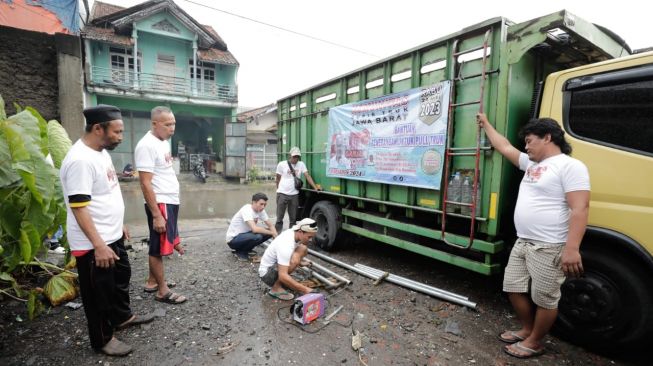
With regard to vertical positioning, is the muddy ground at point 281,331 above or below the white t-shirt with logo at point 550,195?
below

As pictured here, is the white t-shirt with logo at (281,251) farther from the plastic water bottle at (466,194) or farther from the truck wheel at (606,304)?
the truck wheel at (606,304)

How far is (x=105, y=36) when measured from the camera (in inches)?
596

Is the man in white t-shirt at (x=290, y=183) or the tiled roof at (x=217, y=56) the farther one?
the tiled roof at (x=217, y=56)

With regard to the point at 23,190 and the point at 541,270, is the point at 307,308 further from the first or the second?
the point at 23,190

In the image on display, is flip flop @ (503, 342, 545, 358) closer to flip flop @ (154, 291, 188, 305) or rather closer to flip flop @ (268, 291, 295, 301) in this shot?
flip flop @ (268, 291, 295, 301)

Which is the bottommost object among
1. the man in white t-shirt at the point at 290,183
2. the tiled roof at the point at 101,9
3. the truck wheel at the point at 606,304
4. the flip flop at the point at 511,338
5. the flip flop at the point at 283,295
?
the flip flop at the point at 283,295

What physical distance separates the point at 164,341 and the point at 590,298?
11.6 feet

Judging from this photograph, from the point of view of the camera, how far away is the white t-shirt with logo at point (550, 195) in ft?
7.29

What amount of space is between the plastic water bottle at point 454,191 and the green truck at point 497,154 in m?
0.01

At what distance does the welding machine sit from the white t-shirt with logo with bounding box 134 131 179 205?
66.4 inches

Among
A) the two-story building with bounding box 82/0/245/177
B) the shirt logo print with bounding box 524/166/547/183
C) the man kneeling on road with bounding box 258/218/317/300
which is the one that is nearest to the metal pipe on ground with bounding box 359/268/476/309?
the man kneeling on road with bounding box 258/218/317/300

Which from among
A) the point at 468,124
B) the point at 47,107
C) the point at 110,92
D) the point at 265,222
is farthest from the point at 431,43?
the point at 110,92

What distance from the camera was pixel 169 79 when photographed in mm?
17062

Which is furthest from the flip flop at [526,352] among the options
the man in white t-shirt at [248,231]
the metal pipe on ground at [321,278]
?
the man in white t-shirt at [248,231]
